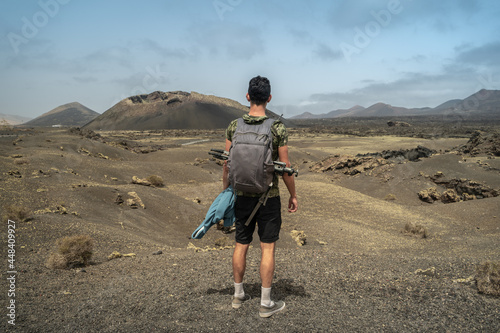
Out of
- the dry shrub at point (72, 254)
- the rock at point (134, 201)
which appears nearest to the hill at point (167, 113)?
the rock at point (134, 201)

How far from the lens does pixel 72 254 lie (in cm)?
444

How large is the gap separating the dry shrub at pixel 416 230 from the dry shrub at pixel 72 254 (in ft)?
26.7

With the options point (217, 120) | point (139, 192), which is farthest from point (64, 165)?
point (217, 120)

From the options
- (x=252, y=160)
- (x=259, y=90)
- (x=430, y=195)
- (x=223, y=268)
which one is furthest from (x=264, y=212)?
(x=430, y=195)

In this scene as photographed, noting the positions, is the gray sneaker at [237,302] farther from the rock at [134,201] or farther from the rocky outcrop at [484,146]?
the rocky outcrop at [484,146]

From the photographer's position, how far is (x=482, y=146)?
20.3m

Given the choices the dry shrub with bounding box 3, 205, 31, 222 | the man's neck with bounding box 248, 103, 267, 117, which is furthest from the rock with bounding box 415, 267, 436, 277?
the dry shrub with bounding box 3, 205, 31, 222

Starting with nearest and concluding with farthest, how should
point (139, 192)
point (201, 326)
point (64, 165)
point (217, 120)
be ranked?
point (201, 326) → point (139, 192) → point (64, 165) → point (217, 120)

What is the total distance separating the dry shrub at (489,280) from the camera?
3.36m

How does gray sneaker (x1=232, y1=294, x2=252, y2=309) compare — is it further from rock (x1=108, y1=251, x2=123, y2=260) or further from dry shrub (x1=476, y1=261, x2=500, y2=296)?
rock (x1=108, y1=251, x2=123, y2=260)

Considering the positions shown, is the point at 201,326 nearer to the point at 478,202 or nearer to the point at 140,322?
the point at 140,322

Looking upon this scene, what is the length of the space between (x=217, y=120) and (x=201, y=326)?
101463 mm

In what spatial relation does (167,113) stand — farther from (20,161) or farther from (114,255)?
(114,255)

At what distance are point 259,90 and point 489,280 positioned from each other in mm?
3184
